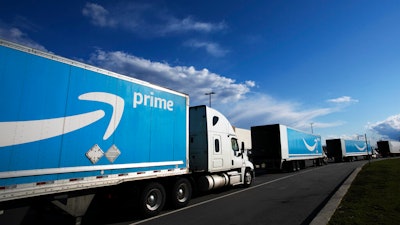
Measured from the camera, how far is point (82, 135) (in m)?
6.37

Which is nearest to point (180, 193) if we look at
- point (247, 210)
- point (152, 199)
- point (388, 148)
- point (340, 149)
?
point (152, 199)

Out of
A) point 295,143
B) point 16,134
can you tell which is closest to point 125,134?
point 16,134

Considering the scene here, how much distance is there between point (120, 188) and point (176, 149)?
2.30 m

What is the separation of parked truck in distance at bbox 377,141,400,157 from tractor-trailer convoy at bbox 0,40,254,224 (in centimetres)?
7257

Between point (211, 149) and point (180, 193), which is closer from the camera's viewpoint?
point (180, 193)

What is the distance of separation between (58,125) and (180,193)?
16.6 ft

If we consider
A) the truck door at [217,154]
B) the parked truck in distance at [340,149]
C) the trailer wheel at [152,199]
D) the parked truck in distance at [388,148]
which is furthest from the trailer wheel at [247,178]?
the parked truck in distance at [388,148]

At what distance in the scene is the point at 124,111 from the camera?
761 centimetres

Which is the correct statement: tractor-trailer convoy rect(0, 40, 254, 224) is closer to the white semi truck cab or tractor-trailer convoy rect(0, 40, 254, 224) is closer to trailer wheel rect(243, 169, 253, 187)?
the white semi truck cab

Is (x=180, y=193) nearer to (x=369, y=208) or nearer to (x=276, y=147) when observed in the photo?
(x=369, y=208)

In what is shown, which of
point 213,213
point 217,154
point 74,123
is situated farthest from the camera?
point 217,154

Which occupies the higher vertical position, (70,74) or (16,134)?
(70,74)

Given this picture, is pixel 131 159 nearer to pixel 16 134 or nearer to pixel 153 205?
pixel 153 205

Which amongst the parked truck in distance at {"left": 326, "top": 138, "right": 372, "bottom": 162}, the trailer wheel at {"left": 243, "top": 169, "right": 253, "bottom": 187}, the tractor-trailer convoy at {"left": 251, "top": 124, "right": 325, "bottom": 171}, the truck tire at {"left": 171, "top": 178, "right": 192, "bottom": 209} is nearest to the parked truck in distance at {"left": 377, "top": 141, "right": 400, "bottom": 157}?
the parked truck in distance at {"left": 326, "top": 138, "right": 372, "bottom": 162}
